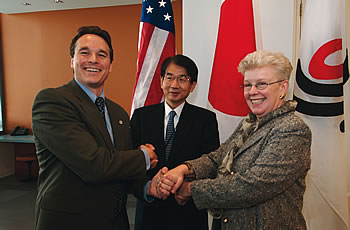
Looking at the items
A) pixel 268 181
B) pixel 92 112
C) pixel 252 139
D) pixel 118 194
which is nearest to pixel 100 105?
pixel 92 112

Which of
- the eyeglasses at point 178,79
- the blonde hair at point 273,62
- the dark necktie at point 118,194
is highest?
the blonde hair at point 273,62

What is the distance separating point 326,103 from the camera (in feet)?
5.99

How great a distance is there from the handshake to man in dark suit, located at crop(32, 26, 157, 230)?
0.60 feet

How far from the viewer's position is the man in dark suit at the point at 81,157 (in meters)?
1.26

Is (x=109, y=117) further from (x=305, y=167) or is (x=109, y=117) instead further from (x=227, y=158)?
(x=305, y=167)

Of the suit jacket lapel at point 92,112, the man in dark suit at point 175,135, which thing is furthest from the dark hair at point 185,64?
the suit jacket lapel at point 92,112

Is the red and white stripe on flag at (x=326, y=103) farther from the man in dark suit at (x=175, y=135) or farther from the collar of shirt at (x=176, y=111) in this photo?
the collar of shirt at (x=176, y=111)

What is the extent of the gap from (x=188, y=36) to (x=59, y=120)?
61.6 inches

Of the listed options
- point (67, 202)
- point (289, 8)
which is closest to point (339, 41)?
point (289, 8)

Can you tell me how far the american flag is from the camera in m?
2.58

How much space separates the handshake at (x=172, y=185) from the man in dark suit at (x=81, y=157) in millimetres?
183

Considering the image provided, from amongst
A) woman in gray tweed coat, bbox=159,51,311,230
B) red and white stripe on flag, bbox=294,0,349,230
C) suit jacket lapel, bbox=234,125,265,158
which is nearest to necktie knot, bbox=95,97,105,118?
woman in gray tweed coat, bbox=159,51,311,230

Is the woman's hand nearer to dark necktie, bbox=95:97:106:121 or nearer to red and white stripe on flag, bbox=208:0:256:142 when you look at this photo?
dark necktie, bbox=95:97:106:121

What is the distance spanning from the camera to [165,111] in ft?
6.29
